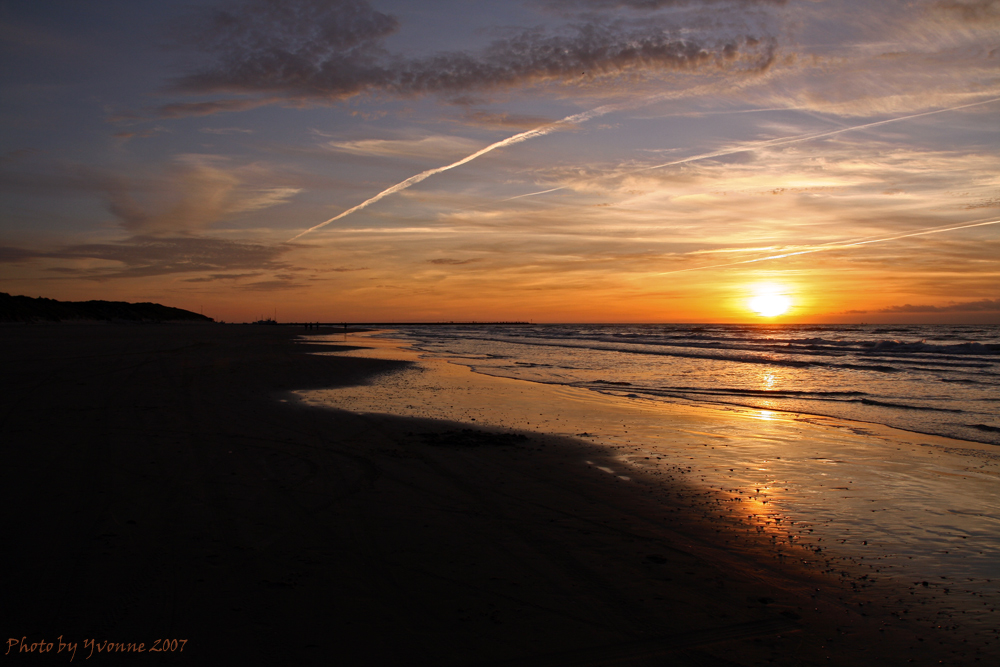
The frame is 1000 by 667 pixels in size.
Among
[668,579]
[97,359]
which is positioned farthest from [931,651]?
[97,359]

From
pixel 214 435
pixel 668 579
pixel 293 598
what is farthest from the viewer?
pixel 214 435

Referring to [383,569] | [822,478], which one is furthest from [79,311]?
[822,478]

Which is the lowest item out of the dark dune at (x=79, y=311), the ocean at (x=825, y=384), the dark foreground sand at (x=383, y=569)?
the dark foreground sand at (x=383, y=569)

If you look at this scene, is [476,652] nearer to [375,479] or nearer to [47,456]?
[375,479]

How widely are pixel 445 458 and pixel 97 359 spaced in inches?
821

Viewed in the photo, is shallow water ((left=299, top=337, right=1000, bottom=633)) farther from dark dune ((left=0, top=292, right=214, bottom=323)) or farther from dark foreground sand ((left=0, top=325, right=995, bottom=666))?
dark dune ((left=0, top=292, right=214, bottom=323))

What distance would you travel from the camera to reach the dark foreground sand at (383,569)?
12.1 ft

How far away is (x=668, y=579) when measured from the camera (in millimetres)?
4723

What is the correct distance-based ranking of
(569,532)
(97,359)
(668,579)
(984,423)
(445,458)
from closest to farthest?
(668,579)
(569,532)
(445,458)
(984,423)
(97,359)

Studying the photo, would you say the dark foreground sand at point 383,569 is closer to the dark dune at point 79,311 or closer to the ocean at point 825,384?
the ocean at point 825,384

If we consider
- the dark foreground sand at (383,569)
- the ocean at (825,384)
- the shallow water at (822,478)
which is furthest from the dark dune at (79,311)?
the dark foreground sand at (383,569)

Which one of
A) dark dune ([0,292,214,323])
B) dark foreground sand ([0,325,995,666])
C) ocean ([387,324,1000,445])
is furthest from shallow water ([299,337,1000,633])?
dark dune ([0,292,214,323])

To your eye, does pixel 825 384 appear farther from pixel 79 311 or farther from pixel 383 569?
pixel 79 311

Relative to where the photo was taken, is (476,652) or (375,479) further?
(375,479)
